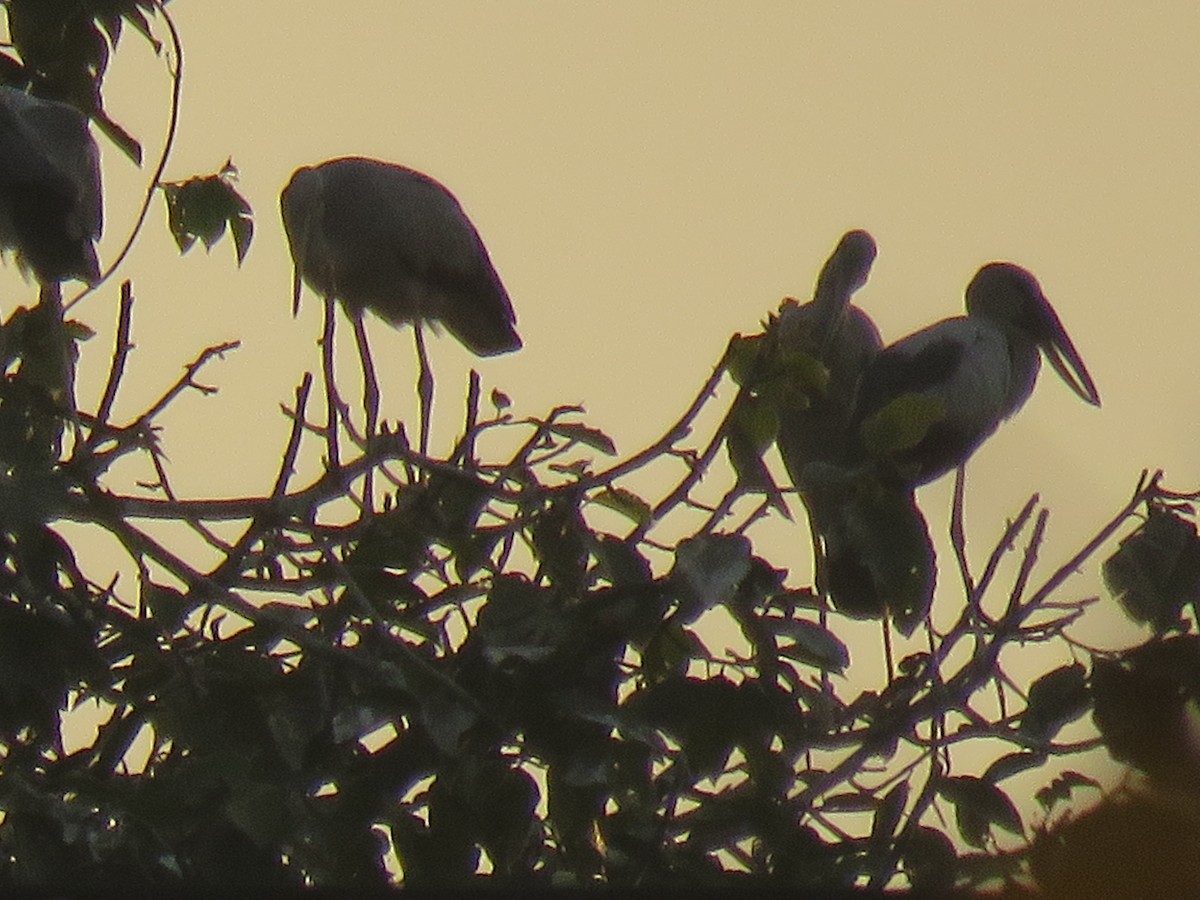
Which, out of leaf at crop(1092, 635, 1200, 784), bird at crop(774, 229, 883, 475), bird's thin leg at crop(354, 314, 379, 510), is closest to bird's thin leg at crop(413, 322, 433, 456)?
bird's thin leg at crop(354, 314, 379, 510)

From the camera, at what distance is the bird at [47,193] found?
13.8 feet

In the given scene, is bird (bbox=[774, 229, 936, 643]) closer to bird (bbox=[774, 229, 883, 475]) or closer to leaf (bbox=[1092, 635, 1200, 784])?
bird (bbox=[774, 229, 883, 475])

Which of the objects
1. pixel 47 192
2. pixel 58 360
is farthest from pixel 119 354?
pixel 47 192

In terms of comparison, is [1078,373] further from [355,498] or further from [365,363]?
[355,498]

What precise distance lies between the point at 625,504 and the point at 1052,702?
25.8 inches

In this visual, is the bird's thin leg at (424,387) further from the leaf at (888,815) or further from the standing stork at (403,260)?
the leaf at (888,815)

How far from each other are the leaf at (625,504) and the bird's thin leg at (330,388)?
56cm

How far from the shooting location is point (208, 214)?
3.29 metres

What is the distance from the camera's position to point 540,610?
1.97m

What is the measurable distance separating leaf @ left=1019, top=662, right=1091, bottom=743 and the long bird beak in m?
3.91

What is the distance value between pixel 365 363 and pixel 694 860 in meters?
2.45

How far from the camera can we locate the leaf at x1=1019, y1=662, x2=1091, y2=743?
2637 millimetres

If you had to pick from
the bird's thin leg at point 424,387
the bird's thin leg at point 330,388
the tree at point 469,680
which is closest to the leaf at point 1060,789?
the tree at point 469,680

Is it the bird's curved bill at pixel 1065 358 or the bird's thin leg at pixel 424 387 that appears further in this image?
the bird's curved bill at pixel 1065 358
